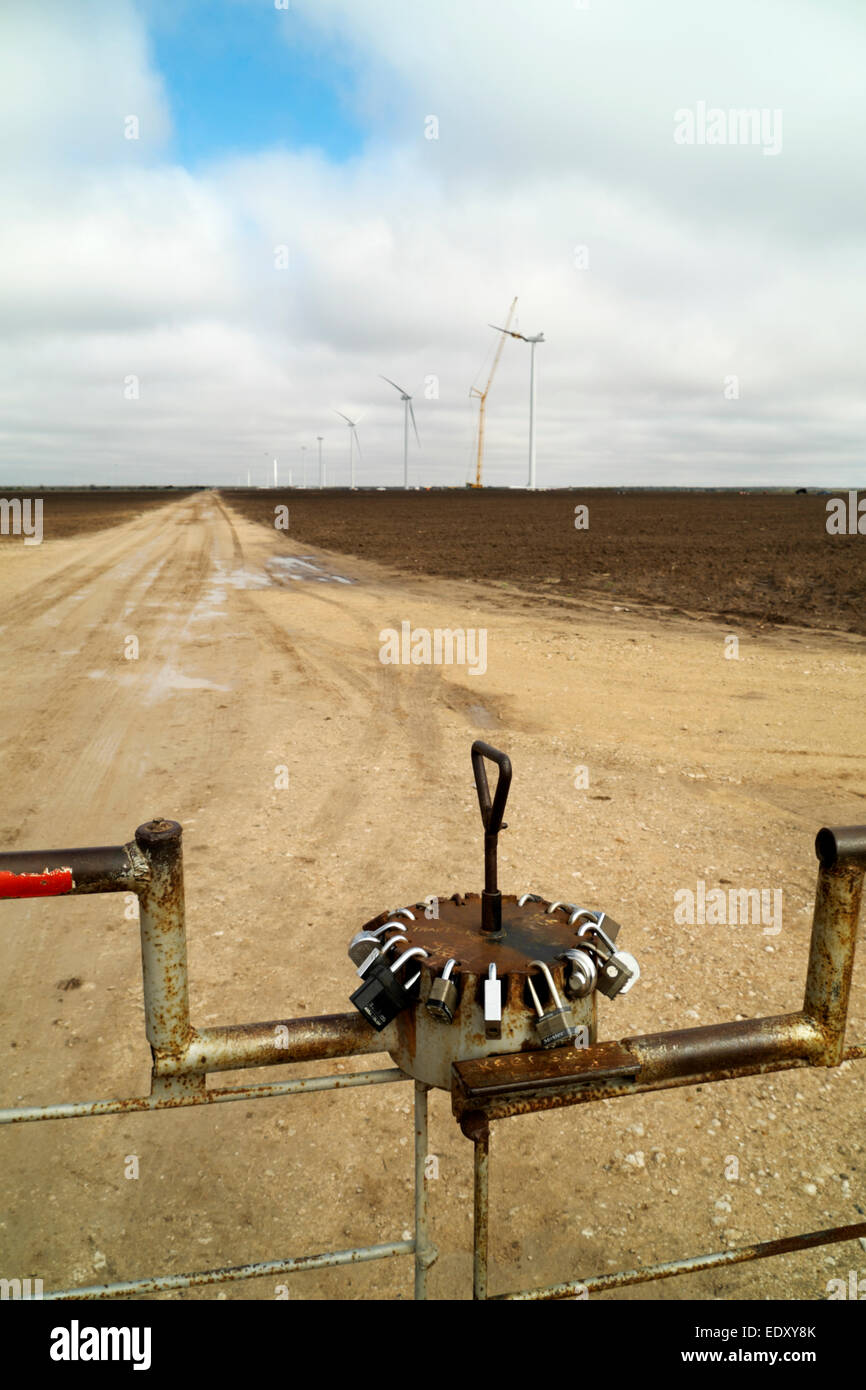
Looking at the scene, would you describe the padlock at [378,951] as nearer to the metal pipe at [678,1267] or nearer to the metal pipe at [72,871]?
the metal pipe at [72,871]

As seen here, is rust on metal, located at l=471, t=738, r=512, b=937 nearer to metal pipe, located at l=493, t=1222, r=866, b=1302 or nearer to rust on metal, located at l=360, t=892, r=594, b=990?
rust on metal, located at l=360, t=892, r=594, b=990

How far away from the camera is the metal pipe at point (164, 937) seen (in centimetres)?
150

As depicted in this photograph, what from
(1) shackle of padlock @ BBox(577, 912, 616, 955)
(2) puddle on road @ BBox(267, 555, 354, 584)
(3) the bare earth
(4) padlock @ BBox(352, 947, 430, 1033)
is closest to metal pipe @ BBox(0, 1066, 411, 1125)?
(4) padlock @ BBox(352, 947, 430, 1033)

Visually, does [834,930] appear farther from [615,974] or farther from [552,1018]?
[552,1018]

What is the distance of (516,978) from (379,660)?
30.3 feet

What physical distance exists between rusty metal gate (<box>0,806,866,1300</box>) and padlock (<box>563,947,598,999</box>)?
10 cm

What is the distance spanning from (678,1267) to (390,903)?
10.2 ft

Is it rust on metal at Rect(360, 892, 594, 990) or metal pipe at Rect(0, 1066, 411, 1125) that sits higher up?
rust on metal at Rect(360, 892, 594, 990)

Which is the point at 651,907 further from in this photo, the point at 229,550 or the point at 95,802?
the point at 229,550

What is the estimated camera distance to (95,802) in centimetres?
618

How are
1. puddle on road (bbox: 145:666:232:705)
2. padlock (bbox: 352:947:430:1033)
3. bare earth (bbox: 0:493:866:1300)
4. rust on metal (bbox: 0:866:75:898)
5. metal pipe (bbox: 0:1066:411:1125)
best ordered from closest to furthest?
rust on metal (bbox: 0:866:75:898)
metal pipe (bbox: 0:1066:411:1125)
padlock (bbox: 352:947:430:1033)
bare earth (bbox: 0:493:866:1300)
puddle on road (bbox: 145:666:232:705)

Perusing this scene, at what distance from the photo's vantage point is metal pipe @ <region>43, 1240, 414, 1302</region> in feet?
5.41

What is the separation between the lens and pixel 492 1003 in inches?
64.3

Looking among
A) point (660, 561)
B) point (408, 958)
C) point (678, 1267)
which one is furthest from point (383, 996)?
point (660, 561)
